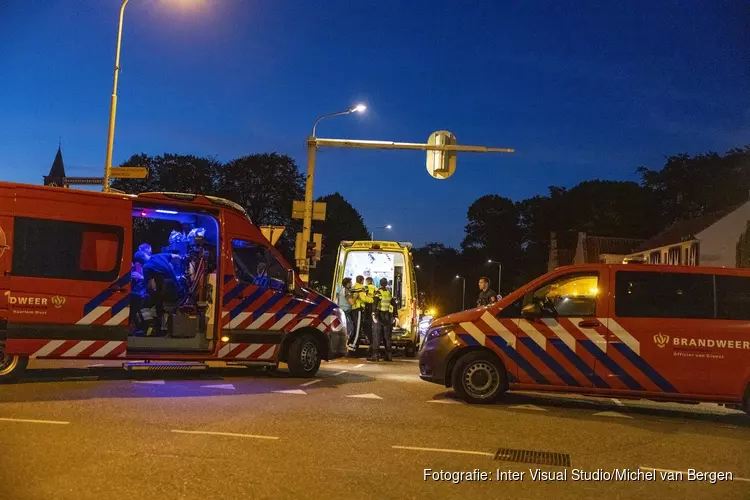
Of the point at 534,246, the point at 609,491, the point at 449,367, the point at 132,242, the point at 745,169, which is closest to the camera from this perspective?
the point at 609,491

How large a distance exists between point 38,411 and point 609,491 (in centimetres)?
584

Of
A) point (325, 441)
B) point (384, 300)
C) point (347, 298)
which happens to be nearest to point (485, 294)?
point (384, 300)

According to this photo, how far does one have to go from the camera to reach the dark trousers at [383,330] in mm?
16172

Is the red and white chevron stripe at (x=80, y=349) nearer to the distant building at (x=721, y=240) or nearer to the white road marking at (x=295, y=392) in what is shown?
the white road marking at (x=295, y=392)

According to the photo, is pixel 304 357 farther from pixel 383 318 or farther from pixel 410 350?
pixel 410 350

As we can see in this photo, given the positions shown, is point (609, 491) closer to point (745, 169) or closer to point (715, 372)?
point (715, 372)

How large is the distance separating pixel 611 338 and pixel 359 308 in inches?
315

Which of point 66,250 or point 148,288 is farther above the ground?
point 66,250

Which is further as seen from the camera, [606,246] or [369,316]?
[606,246]

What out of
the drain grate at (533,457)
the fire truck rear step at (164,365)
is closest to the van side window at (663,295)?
the drain grate at (533,457)

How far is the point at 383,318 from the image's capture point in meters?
16.2

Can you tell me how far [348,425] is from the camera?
7.82 metres

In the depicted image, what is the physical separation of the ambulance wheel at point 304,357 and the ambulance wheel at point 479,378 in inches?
124

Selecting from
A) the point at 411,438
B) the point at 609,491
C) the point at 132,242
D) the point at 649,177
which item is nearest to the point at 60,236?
the point at 132,242
